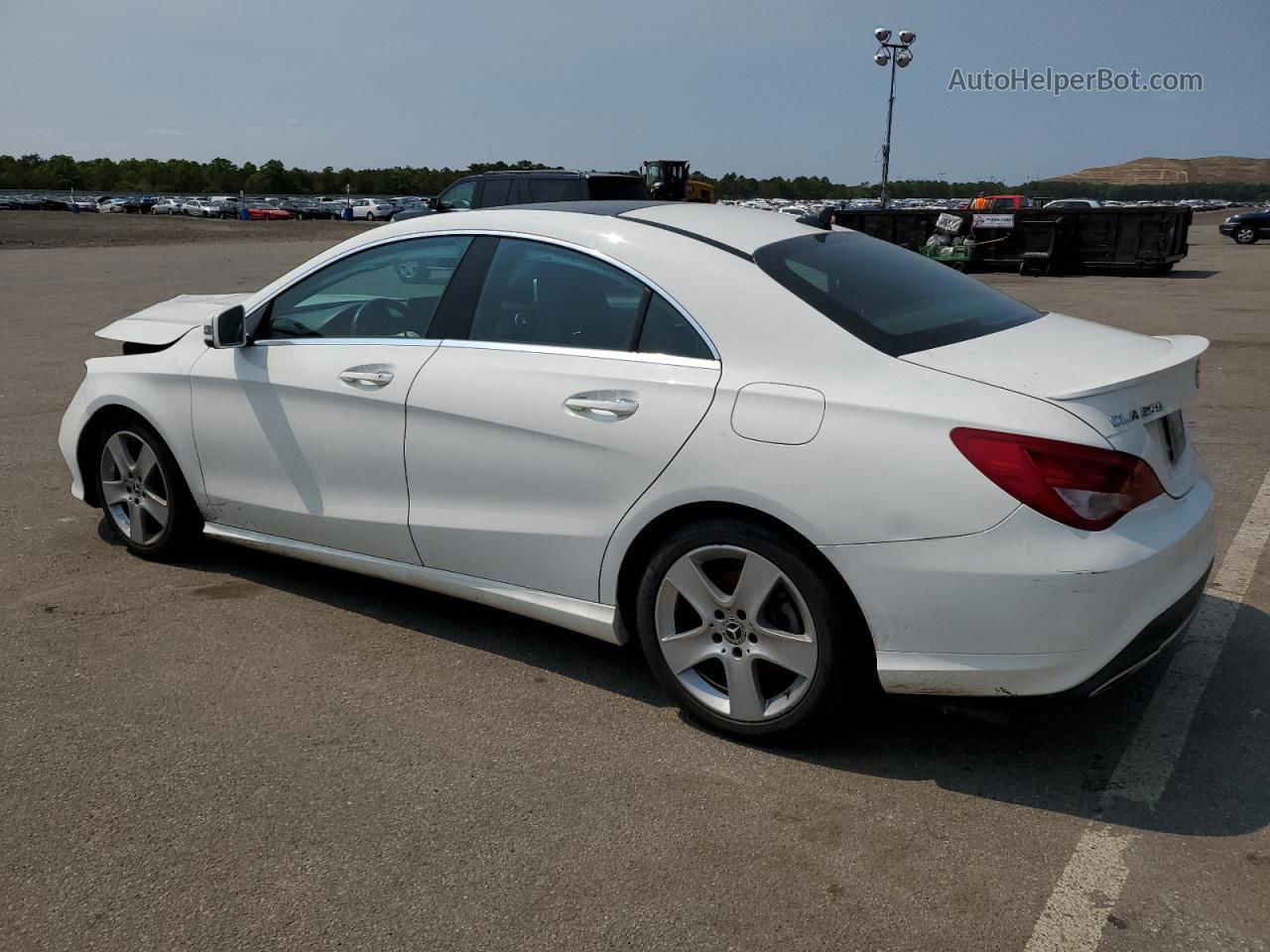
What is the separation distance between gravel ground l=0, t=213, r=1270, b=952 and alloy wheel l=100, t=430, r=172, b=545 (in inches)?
10.8

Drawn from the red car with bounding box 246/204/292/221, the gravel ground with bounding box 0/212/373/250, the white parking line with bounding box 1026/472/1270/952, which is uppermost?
the white parking line with bounding box 1026/472/1270/952

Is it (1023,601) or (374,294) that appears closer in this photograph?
(1023,601)

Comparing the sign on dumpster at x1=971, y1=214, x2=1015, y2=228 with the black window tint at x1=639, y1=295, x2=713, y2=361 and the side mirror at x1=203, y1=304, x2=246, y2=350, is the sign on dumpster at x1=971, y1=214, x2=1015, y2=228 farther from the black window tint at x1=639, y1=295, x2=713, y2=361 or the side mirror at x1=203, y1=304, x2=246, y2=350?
the black window tint at x1=639, y1=295, x2=713, y2=361

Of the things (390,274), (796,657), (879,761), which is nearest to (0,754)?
(390,274)

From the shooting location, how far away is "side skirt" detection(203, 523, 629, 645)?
3600mm

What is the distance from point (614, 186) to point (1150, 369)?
15.6 meters

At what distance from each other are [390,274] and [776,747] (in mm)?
2288

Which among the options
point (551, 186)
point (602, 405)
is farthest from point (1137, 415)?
point (551, 186)

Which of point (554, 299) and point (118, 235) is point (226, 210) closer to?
point (118, 235)

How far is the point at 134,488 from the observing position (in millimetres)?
4926

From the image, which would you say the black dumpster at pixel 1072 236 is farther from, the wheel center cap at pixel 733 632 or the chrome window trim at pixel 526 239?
the wheel center cap at pixel 733 632

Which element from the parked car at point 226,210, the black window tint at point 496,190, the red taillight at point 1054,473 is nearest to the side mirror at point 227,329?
the red taillight at point 1054,473

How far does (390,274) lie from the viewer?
4.25 metres

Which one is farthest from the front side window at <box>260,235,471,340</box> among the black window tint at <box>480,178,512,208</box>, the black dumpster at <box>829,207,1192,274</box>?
the black dumpster at <box>829,207,1192,274</box>
